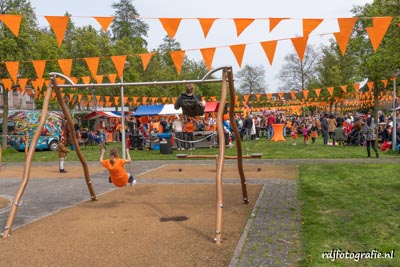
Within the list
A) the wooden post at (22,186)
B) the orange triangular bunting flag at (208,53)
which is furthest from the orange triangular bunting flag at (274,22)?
the wooden post at (22,186)

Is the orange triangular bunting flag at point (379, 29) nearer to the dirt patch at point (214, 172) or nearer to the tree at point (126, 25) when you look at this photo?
the dirt patch at point (214, 172)

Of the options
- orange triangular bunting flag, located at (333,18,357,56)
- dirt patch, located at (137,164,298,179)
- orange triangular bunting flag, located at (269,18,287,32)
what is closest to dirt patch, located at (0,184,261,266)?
dirt patch, located at (137,164,298,179)

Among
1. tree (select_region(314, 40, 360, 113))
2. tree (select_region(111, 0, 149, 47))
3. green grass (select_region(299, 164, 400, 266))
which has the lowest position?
green grass (select_region(299, 164, 400, 266))

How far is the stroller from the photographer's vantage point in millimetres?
21953

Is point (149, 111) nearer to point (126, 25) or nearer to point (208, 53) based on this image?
point (208, 53)

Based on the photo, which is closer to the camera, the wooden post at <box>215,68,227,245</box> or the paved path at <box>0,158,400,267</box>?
the paved path at <box>0,158,400,267</box>

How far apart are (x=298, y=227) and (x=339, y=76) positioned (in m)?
37.7

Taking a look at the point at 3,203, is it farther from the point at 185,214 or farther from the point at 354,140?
the point at 354,140

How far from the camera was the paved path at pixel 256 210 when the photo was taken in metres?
5.24

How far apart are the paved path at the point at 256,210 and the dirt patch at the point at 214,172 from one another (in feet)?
2.40

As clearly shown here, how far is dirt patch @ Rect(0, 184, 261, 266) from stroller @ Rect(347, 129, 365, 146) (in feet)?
46.7

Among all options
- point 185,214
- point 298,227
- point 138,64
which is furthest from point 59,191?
point 138,64

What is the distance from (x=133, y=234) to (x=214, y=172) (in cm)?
763

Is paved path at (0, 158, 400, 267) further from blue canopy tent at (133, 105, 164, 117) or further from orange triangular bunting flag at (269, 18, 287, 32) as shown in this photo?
blue canopy tent at (133, 105, 164, 117)
